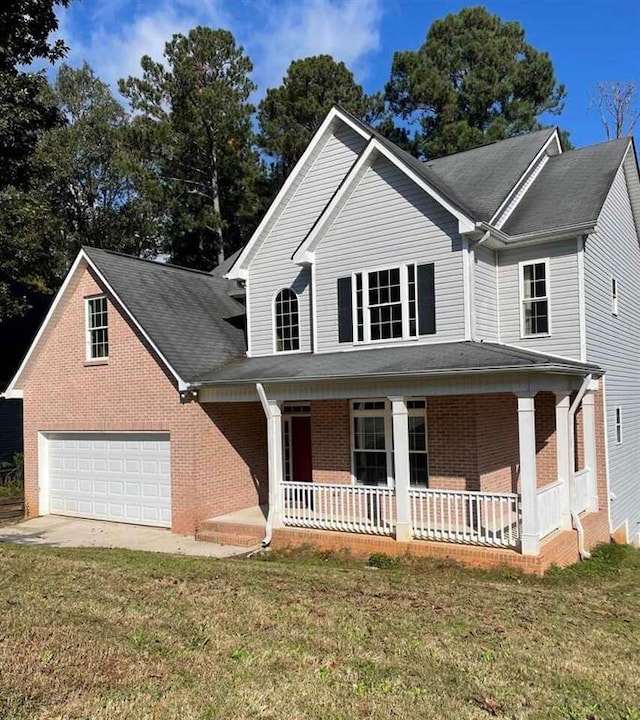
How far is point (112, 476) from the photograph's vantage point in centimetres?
1589

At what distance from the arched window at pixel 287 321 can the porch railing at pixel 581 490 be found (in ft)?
22.6

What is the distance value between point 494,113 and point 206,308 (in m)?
24.8

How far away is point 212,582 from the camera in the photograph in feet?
28.6

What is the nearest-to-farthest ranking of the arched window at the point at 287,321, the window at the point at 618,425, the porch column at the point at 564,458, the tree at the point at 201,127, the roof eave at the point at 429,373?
the roof eave at the point at 429,373 → the porch column at the point at 564,458 → the window at the point at 618,425 → the arched window at the point at 287,321 → the tree at the point at 201,127

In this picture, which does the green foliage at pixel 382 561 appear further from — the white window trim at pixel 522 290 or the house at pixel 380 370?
the white window trim at pixel 522 290

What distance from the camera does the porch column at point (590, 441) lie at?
13234 mm

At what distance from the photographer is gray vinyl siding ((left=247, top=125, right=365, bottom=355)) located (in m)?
15.4

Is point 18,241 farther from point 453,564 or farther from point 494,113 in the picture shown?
A: point 494,113

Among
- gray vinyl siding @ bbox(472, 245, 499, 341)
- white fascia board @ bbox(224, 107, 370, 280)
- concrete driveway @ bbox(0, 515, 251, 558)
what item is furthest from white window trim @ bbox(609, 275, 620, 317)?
concrete driveway @ bbox(0, 515, 251, 558)

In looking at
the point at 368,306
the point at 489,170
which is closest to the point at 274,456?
the point at 368,306

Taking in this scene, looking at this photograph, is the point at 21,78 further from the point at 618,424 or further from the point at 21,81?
the point at 618,424

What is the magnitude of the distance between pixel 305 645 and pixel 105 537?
29.7 ft

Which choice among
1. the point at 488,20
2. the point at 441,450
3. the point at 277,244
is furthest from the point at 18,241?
the point at 488,20

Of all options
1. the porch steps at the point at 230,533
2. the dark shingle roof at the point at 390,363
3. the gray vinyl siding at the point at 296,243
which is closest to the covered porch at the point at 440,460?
the dark shingle roof at the point at 390,363
